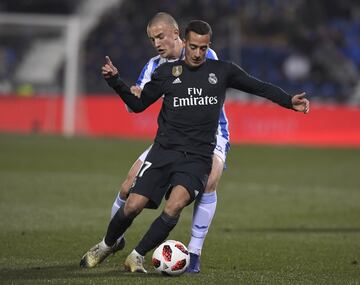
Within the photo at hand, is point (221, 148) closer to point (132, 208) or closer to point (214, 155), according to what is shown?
point (214, 155)

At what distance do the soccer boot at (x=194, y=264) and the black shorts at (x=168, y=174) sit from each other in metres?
0.61

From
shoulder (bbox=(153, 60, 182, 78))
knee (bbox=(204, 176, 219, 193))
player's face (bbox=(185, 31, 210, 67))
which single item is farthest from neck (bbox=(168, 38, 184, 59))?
knee (bbox=(204, 176, 219, 193))

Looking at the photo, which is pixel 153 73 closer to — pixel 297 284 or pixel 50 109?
pixel 297 284

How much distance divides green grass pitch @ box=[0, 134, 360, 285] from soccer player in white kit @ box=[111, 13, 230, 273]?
0.28 m

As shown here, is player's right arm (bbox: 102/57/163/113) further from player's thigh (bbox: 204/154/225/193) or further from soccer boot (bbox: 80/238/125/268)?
soccer boot (bbox: 80/238/125/268)

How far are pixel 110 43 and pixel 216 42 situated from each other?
3.71 meters

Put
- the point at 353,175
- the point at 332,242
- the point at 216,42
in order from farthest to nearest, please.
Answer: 1. the point at 216,42
2. the point at 353,175
3. the point at 332,242

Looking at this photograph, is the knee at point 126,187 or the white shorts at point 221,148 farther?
the knee at point 126,187

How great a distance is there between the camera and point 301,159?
826 inches

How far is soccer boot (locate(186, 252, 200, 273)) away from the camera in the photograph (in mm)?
7590

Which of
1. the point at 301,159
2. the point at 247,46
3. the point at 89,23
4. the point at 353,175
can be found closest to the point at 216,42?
the point at 247,46

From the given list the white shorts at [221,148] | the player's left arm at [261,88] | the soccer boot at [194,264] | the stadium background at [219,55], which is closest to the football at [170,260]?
the soccer boot at [194,264]

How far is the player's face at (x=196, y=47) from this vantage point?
23.8 ft

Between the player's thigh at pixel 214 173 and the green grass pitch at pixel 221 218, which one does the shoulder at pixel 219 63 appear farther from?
the green grass pitch at pixel 221 218
